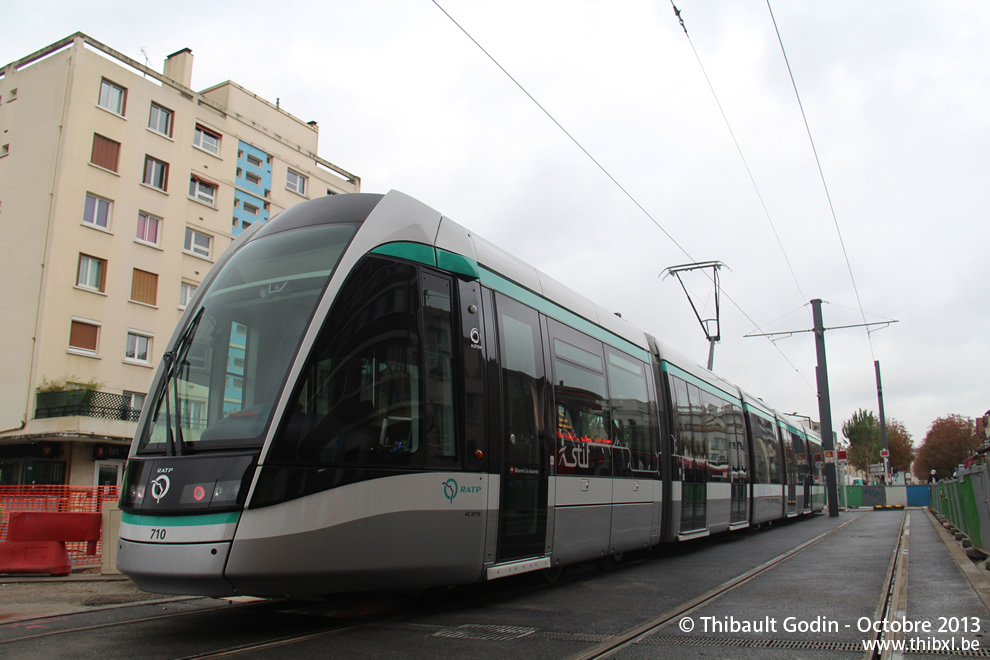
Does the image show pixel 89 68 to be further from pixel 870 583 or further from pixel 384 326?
pixel 870 583

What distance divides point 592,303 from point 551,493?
332 centimetres

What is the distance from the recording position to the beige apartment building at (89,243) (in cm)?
2638

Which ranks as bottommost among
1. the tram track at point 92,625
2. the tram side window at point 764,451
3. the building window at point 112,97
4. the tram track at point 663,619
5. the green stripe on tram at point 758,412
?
the tram track at point 92,625

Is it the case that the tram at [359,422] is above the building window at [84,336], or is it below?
below

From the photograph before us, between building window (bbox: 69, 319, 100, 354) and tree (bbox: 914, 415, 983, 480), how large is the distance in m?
69.5

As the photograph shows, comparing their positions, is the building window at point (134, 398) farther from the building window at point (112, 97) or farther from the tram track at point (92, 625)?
the tram track at point (92, 625)

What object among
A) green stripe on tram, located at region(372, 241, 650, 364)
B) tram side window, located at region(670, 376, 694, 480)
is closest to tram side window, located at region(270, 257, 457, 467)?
green stripe on tram, located at region(372, 241, 650, 364)

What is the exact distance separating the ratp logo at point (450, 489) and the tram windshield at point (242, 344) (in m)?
1.57

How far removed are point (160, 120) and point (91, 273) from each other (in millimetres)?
7492

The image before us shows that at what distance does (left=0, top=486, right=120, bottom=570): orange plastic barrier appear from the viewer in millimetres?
10406

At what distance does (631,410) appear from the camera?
32.9 feet

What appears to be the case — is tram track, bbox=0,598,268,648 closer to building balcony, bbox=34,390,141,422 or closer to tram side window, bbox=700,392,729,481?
tram side window, bbox=700,392,729,481

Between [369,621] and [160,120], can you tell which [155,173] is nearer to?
[160,120]

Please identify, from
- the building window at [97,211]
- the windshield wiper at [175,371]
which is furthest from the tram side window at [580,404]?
the building window at [97,211]
